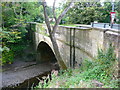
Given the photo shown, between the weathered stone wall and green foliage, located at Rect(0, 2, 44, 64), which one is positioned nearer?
the weathered stone wall

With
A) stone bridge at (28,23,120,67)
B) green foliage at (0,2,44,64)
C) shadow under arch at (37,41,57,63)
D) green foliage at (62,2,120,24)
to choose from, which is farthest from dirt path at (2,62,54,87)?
green foliage at (62,2,120,24)

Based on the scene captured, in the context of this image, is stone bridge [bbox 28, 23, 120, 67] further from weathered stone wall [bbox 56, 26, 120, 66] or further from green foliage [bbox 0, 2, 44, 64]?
green foliage [bbox 0, 2, 44, 64]

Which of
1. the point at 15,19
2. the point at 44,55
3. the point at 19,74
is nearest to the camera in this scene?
the point at 15,19

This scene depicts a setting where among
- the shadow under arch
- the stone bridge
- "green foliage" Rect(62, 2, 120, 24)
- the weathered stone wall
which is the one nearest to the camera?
the weathered stone wall

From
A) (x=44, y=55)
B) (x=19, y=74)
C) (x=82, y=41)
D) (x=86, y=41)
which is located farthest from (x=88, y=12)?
(x=19, y=74)

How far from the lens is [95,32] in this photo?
17.1 feet

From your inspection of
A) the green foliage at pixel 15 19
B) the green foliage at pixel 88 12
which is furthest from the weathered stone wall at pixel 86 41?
the green foliage at pixel 88 12

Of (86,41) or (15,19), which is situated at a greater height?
(15,19)

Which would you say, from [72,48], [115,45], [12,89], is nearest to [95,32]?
[115,45]

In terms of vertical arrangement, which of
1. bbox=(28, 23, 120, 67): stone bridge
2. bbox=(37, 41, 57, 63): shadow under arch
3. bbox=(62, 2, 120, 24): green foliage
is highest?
bbox=(62, 2, 120, 24): green foliage

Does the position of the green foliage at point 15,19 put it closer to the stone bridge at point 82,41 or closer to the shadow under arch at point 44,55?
the shadow under arch at point 44,55

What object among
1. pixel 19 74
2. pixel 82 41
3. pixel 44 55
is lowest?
pixel 19 74

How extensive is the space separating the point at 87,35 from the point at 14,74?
29.8 feet

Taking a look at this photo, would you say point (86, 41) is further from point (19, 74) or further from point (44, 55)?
point (44, 55)
